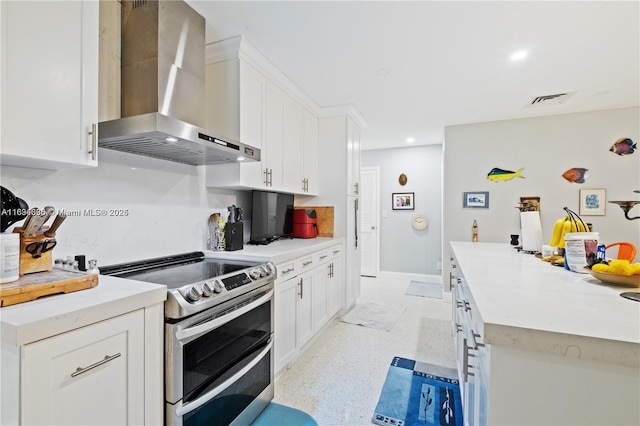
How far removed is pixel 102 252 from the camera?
1.62 meters

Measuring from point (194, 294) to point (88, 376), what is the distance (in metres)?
0.43

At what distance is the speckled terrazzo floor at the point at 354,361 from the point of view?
1934 mm

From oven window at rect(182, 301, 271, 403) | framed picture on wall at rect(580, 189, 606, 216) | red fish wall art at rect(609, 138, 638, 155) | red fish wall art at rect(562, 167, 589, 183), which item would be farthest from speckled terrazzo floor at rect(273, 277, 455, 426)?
red fish wall art at rect(609, 138, 638, 155)

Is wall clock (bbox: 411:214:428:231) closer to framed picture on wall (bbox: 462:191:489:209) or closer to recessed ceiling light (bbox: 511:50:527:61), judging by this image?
framed picture on wall (bbox: 462:191:489:209)

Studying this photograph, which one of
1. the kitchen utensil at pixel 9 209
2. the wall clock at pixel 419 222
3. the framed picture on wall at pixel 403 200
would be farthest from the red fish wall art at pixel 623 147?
the kitchen utensil at pixel 9 209

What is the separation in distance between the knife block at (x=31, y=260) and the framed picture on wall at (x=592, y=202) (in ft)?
16.6

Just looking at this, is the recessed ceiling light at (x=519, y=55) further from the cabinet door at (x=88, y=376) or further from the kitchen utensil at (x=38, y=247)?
the kitchen utensil at (x=38, y=247)

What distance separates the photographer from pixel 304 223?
3.37 metres

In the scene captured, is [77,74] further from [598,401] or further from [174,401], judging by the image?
[598,401]

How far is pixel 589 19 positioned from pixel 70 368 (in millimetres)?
3239

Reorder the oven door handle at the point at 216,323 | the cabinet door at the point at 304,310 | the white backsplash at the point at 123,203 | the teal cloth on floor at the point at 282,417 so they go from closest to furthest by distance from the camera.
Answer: the oven door handle at the point at 216,323 → the white backsplash at the point at 123,203 → the teal cloth on floor at the point at 282,417 → the cabinet door at the point at 304,310

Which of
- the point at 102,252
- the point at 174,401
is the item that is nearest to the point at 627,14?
the point at 174,401

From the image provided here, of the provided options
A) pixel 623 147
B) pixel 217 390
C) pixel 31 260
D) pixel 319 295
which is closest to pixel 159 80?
pixel 31 260

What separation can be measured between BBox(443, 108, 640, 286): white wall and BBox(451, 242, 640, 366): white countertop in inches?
110
